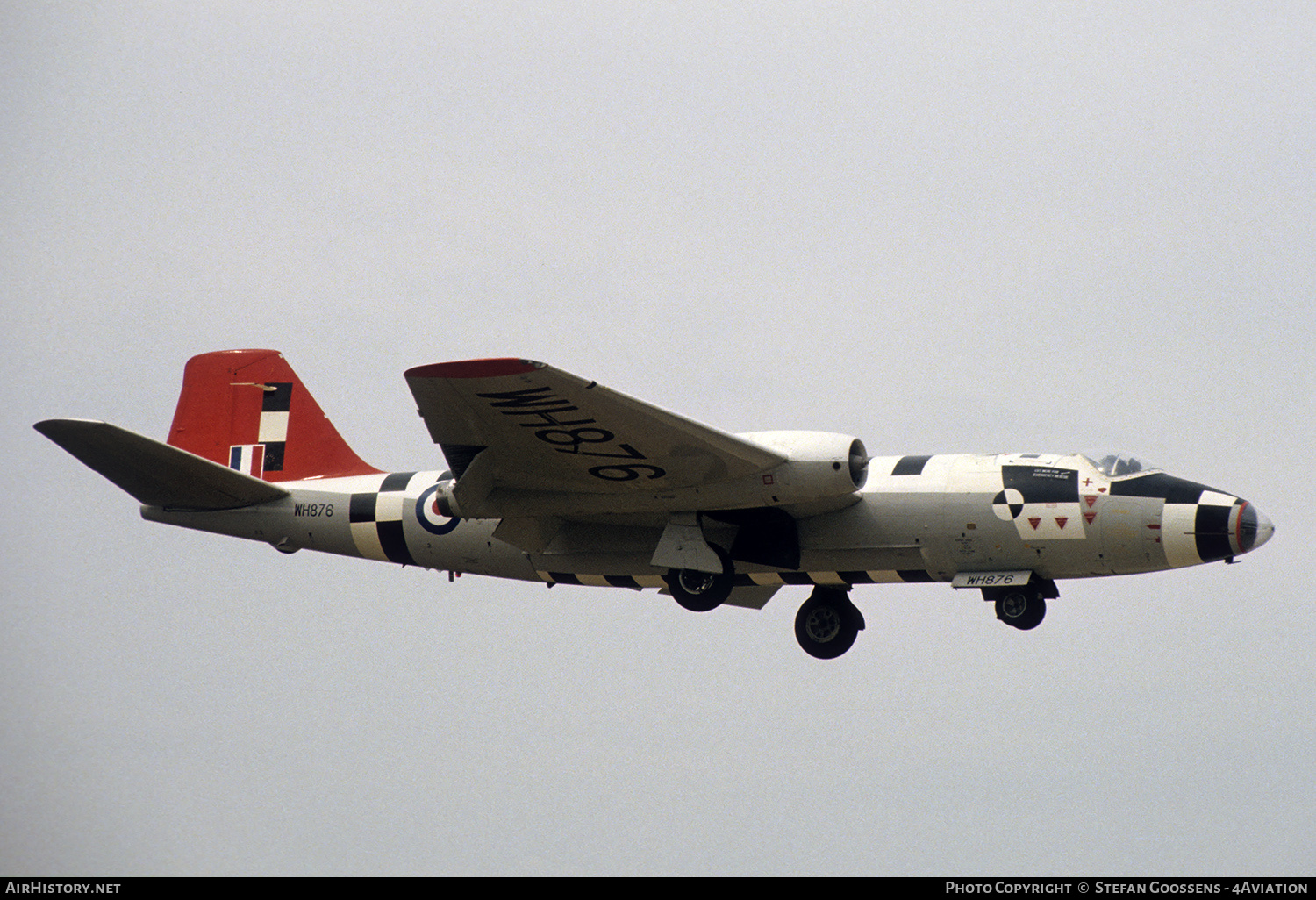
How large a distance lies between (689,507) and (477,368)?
4145mm

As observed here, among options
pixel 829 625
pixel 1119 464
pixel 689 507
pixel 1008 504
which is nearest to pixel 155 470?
pixel 689 507

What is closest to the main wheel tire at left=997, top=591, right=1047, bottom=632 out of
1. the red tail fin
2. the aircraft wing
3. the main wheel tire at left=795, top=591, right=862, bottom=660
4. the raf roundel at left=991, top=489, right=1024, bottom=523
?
the raf roundel at left=991, top=489, right=1024, bottom=523

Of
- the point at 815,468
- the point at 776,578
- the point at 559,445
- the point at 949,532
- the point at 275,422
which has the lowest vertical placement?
the point at 776,578

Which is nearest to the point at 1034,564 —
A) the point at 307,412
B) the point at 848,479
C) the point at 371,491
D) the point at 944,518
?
the point at 944,518

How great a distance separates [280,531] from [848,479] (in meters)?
9.78

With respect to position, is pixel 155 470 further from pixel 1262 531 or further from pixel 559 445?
pixel 1262 531

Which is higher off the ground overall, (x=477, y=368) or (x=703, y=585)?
(x=477, y=368)

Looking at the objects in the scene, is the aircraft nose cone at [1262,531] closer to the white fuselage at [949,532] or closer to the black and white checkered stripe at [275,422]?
the white fuselage at [949,532]

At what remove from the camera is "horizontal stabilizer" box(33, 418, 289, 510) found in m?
22.4

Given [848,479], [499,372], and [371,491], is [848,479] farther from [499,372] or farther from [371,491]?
[371,491]

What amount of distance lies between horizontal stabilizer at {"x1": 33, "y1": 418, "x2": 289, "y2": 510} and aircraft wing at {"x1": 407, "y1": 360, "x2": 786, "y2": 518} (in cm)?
476

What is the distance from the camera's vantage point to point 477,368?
62.4 ft

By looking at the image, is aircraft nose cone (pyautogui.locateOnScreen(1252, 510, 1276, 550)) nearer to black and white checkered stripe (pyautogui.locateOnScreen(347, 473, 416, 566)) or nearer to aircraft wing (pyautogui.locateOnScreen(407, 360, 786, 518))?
aircraft wing (pyautogui.locateOnScreen(407, 360, 786, 518))

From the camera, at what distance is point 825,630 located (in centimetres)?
2419
